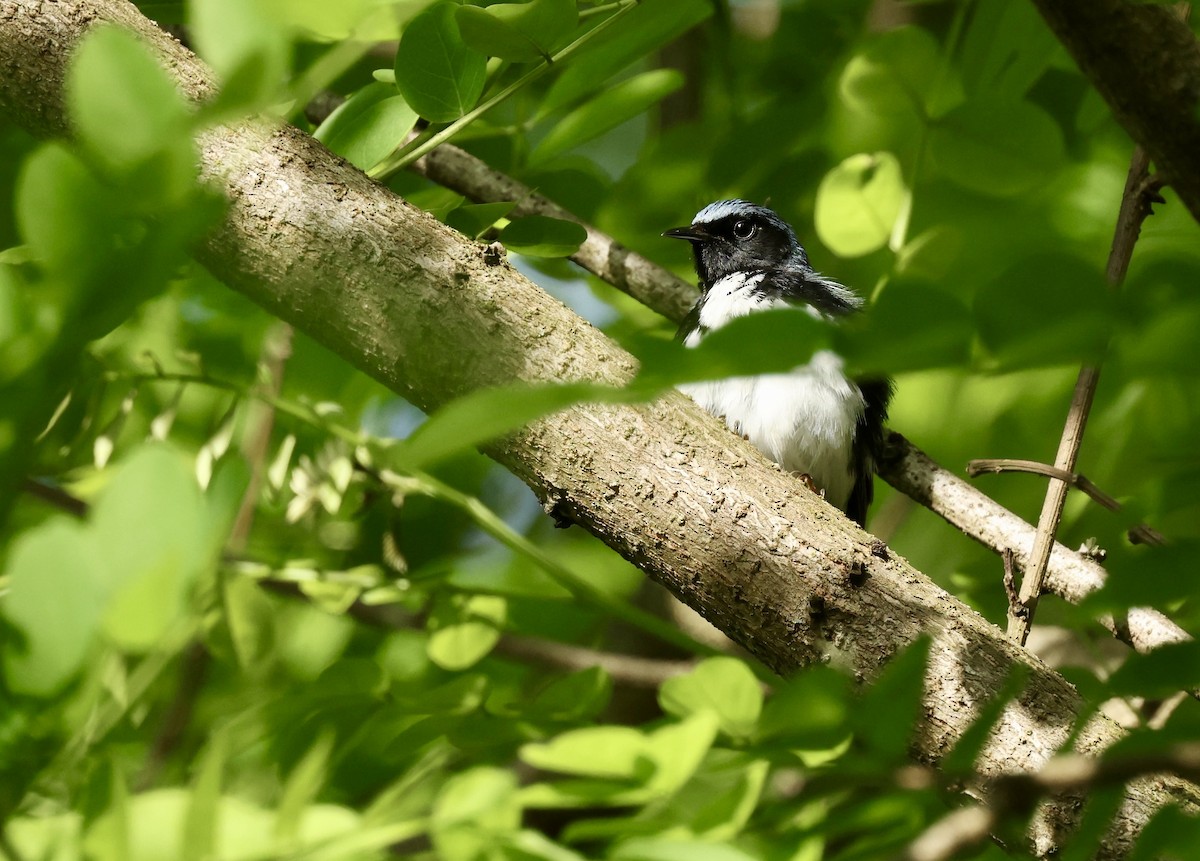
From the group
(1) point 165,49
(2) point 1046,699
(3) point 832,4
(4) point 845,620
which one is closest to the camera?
(2) point 1046,699

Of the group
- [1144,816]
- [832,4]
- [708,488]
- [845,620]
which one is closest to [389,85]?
[708,488]

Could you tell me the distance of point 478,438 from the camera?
2.66 ft

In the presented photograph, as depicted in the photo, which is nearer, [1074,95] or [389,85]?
[389,85]

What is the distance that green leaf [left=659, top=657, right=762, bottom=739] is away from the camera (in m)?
1.35

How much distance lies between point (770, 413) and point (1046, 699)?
205cm

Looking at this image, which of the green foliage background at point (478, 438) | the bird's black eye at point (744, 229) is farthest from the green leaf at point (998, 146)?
the bird's black eye at point (744, 229)

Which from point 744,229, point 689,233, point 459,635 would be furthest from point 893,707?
point 744,229

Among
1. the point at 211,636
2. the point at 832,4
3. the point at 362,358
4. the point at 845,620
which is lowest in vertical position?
the point at 211,636

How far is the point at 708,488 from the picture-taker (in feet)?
5.58

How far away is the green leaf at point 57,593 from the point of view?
0.99 m

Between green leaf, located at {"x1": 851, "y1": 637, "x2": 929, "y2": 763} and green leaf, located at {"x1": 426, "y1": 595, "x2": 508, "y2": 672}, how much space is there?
3.62 feet

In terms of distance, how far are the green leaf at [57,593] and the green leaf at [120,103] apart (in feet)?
1.06

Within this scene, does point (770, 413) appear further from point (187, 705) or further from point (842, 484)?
point (187, 705)

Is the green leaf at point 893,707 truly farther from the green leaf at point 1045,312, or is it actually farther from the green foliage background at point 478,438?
the green leaf at point 1045,312
